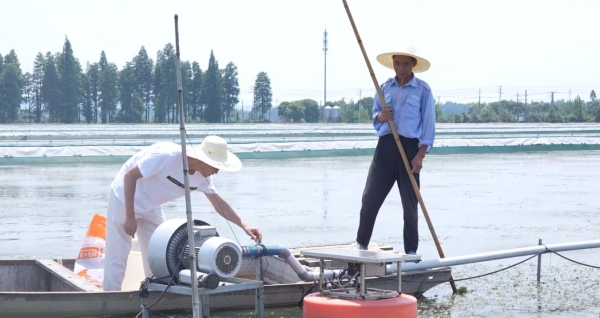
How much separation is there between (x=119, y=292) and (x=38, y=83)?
79927mm

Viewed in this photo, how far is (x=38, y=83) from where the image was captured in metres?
84.1

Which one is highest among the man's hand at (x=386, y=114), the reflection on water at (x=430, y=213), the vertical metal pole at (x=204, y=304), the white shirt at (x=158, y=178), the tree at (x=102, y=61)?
the tree at (x=102, y=61)

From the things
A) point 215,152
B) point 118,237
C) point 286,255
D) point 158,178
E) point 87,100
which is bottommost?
point 286,255

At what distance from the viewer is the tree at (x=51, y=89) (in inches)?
3260

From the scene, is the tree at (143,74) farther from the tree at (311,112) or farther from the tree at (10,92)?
the tree at (311,112)

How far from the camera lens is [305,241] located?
38.6 feet

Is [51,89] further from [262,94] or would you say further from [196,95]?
[262,94]

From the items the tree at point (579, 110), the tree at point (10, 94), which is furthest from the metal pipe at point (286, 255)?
the tree at point (579, 110)

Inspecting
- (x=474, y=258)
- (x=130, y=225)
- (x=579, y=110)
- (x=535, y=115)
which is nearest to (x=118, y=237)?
(x=130, y=225)

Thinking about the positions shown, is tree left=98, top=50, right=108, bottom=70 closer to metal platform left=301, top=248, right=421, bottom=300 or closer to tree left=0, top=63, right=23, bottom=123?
tree left=0, top=63, right=23, bottom=123

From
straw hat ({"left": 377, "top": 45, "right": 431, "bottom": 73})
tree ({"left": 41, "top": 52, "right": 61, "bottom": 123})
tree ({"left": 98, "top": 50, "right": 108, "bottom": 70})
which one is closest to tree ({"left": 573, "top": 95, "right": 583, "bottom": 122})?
tree ({"left": 98, "top": 50, "right": 108, "bottom": 70})

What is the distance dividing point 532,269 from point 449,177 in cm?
1300

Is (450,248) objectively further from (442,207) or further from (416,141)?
(442,207)

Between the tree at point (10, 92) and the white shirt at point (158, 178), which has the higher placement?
the tree at point (10, 92)
